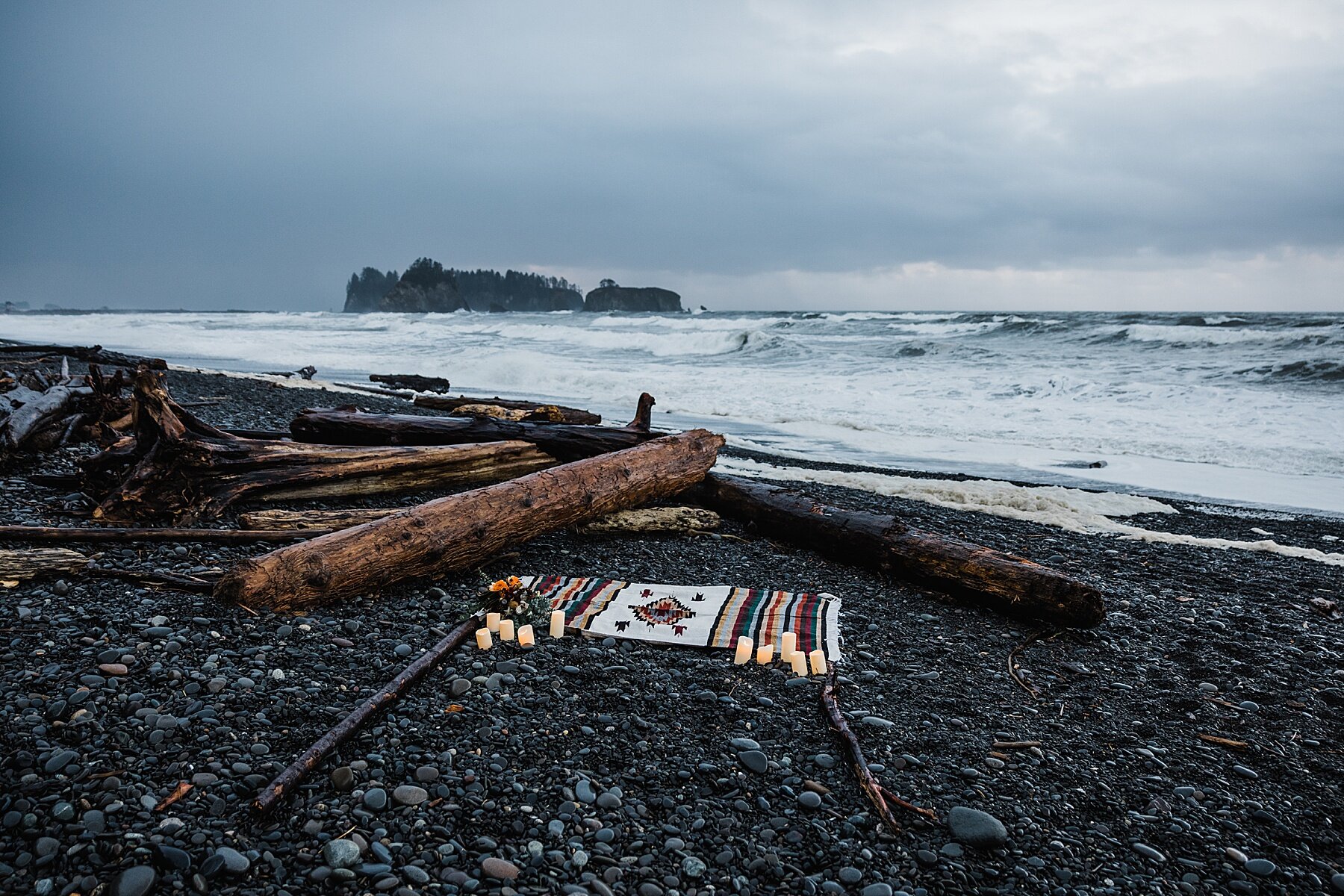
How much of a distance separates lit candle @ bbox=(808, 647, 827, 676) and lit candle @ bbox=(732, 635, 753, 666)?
28 cm

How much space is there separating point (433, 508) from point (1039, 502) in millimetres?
6132

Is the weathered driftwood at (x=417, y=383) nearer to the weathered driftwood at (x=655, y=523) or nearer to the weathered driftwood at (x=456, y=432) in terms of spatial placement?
the weathered driftwood at (x=456, y=432)

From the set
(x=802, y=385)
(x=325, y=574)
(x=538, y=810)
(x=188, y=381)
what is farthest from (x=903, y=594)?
(x=802, y=385)

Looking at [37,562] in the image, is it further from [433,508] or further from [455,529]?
[455,529]

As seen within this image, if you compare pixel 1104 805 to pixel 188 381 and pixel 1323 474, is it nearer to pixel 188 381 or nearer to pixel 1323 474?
pixel 1323 474

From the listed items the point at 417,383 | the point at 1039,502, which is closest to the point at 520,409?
the point at 1039,502

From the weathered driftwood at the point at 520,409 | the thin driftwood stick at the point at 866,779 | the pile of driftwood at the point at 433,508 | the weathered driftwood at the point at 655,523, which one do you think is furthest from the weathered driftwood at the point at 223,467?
the thin driftwood stick at the point at 866,779

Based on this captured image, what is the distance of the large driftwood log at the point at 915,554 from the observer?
13.3 ft

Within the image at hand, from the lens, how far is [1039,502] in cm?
765

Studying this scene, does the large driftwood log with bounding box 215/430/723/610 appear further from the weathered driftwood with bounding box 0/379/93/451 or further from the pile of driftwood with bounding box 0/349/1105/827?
the weathered driftwood with bounding box 0/379/93/451

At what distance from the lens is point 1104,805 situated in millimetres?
2570

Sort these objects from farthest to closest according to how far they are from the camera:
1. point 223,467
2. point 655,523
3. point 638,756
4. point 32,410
Result: point 32,410
point 655,523
point 223,467
point 638,756

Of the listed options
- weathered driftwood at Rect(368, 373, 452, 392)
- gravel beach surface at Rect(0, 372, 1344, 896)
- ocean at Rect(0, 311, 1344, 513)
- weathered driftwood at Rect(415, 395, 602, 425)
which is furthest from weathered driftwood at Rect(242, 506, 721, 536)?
weathered driftwood at Rect(368, 373, 452, 392)

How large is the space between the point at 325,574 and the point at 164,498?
1870 mm
